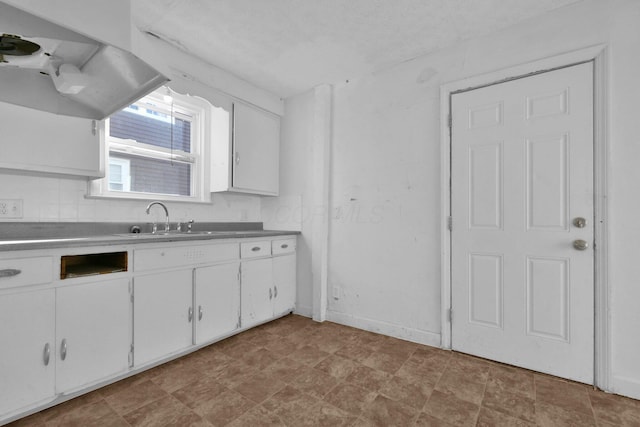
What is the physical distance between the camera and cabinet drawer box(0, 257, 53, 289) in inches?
59.1

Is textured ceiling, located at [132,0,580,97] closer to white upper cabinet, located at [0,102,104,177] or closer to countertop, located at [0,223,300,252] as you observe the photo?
white upper cabinet, located at [0,102,104,177]

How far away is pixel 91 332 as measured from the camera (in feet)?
5.81

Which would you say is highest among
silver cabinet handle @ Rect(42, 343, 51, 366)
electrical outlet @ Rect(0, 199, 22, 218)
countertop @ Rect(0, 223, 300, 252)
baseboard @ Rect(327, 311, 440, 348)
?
electrical outlet @ Rect(0, 199, 22, 218)

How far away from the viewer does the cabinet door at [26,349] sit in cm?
149

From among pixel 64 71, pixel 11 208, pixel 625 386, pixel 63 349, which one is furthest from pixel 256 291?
pixel 625 386

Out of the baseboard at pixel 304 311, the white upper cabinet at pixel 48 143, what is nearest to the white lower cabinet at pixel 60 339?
the white upper cabinet at pixel 48 143

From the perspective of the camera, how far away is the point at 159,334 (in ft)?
6.87

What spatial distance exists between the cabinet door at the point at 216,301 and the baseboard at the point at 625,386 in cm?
269

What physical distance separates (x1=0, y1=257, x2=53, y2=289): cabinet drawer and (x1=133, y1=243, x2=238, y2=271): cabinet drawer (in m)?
0.44

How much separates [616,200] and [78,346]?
11.1ft

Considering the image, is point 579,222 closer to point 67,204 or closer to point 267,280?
point 267,280

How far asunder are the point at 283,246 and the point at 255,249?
1.35ft

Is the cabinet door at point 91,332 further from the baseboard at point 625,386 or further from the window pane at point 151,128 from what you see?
the baseboard at point 625,386

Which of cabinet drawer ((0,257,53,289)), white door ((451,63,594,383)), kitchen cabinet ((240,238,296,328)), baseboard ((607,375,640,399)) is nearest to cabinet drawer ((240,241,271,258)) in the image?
kitchen cabinet ((240,238,296,328))
